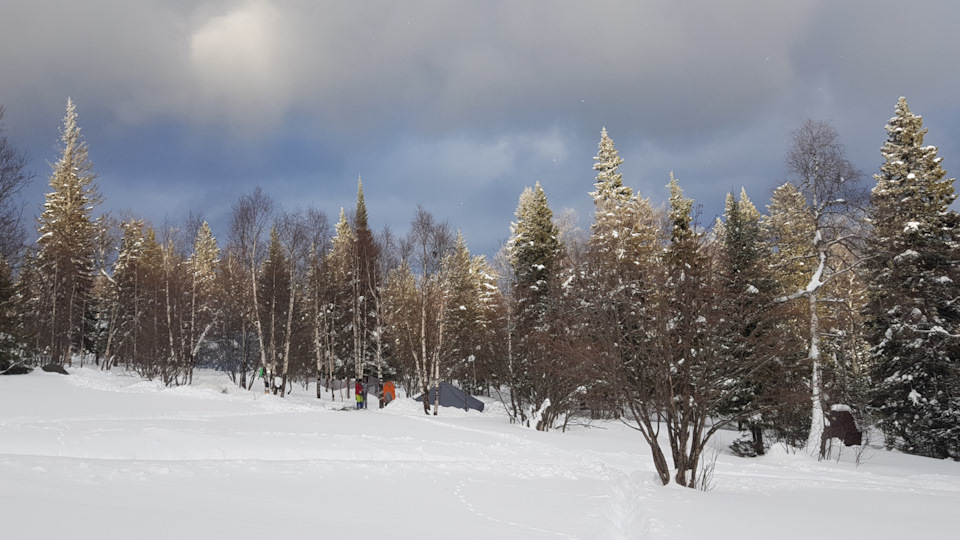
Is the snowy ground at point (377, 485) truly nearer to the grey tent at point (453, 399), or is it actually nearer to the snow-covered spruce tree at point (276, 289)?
the snow-covered spruce tree at point (276, 289)

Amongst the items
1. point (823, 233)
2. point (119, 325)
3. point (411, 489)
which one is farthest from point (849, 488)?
point (119, 325)

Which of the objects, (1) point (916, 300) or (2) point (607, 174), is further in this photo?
(2) point (607, 174)

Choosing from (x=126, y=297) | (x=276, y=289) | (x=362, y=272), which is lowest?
(x=126, y=297)

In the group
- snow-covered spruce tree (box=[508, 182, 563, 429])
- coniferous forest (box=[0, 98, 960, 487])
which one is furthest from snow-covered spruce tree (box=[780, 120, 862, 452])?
snow-covered spruce tree (box=[508, 182, 563, 429])

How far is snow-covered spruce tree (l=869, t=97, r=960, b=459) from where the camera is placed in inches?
781

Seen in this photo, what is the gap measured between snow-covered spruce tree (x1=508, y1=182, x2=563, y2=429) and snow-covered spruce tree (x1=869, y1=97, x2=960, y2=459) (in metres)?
12.6

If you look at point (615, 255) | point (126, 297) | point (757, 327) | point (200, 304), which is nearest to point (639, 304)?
point (615, 255)

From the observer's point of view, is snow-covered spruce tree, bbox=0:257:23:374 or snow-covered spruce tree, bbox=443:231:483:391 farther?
snow-covered spruce tree, bbox=443:231:483:391

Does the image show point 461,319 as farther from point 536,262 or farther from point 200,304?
point 200,304

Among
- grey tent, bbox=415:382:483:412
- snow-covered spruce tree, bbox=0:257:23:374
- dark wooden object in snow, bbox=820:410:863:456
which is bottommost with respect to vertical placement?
grey tent, bbox=415:382:483:412

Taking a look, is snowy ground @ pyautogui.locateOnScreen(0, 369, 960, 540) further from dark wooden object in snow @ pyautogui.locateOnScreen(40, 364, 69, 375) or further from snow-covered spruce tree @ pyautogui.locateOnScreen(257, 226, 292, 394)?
snow-covered spruce tree @ pyautogui.locateOnScreen(257, 226, 292, 394)

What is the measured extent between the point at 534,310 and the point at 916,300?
15268 mm

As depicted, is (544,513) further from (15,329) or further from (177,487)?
(15,329)

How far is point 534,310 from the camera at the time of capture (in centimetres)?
2741
